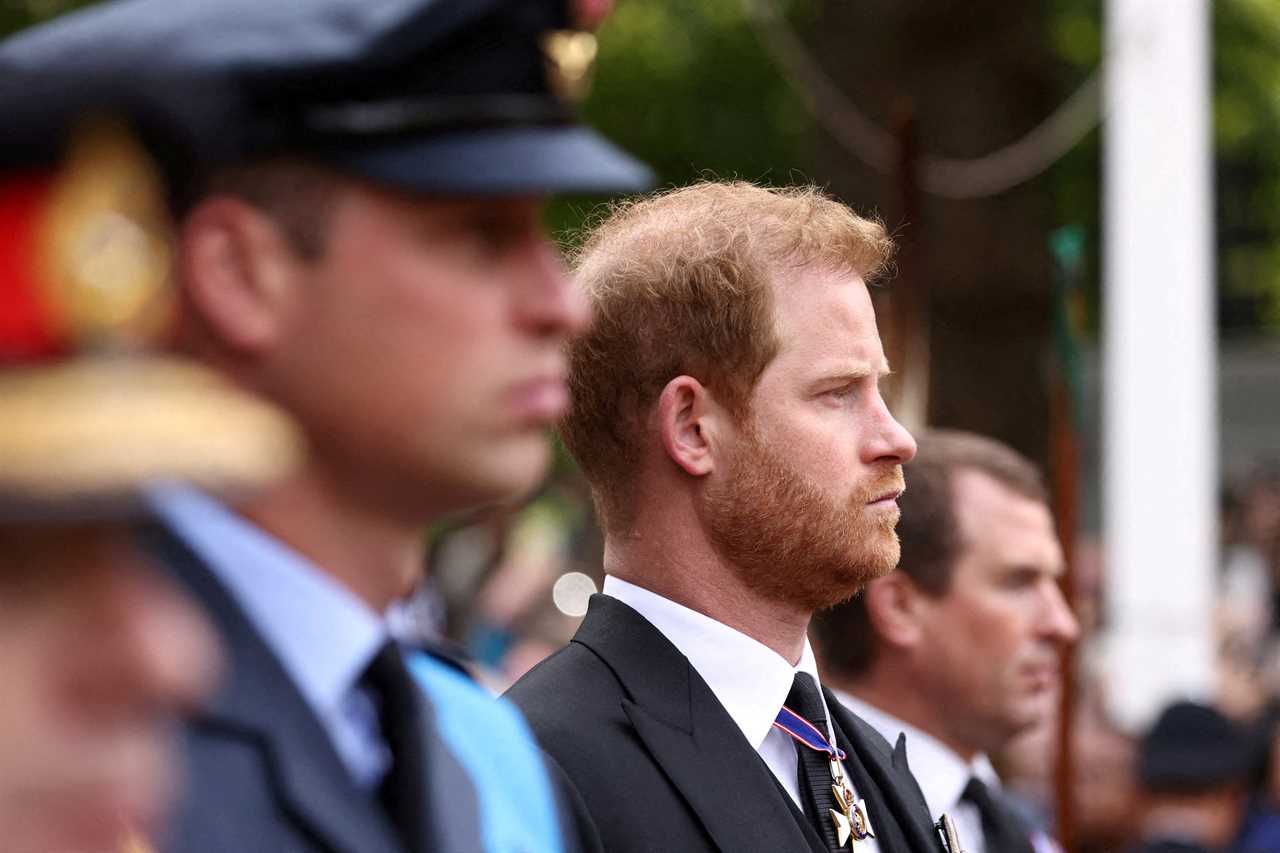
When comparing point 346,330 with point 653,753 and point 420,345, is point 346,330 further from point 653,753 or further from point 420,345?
point 653,753

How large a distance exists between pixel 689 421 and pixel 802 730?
0.47 m

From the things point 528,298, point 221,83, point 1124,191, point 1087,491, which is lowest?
point 1087,491

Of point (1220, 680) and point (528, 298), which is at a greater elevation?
point (528, 298)

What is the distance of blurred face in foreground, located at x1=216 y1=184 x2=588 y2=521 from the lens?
1445mm

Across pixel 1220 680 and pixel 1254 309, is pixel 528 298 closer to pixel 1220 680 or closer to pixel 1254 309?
pixel 1220 680

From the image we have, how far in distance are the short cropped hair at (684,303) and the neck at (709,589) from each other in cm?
9

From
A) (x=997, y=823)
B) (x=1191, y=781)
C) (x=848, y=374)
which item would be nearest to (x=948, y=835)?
(x=848, y=374)

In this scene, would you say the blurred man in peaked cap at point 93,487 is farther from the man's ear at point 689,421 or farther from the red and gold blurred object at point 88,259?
the man's ear at point 689,421

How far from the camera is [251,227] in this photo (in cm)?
140

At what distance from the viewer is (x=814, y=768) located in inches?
110

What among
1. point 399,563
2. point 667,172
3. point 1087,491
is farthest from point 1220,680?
point 1087,491

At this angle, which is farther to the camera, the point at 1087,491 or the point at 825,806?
the point at 1087,491

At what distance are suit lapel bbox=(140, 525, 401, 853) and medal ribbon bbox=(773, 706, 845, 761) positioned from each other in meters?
1.35

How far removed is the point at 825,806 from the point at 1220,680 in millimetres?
8414
